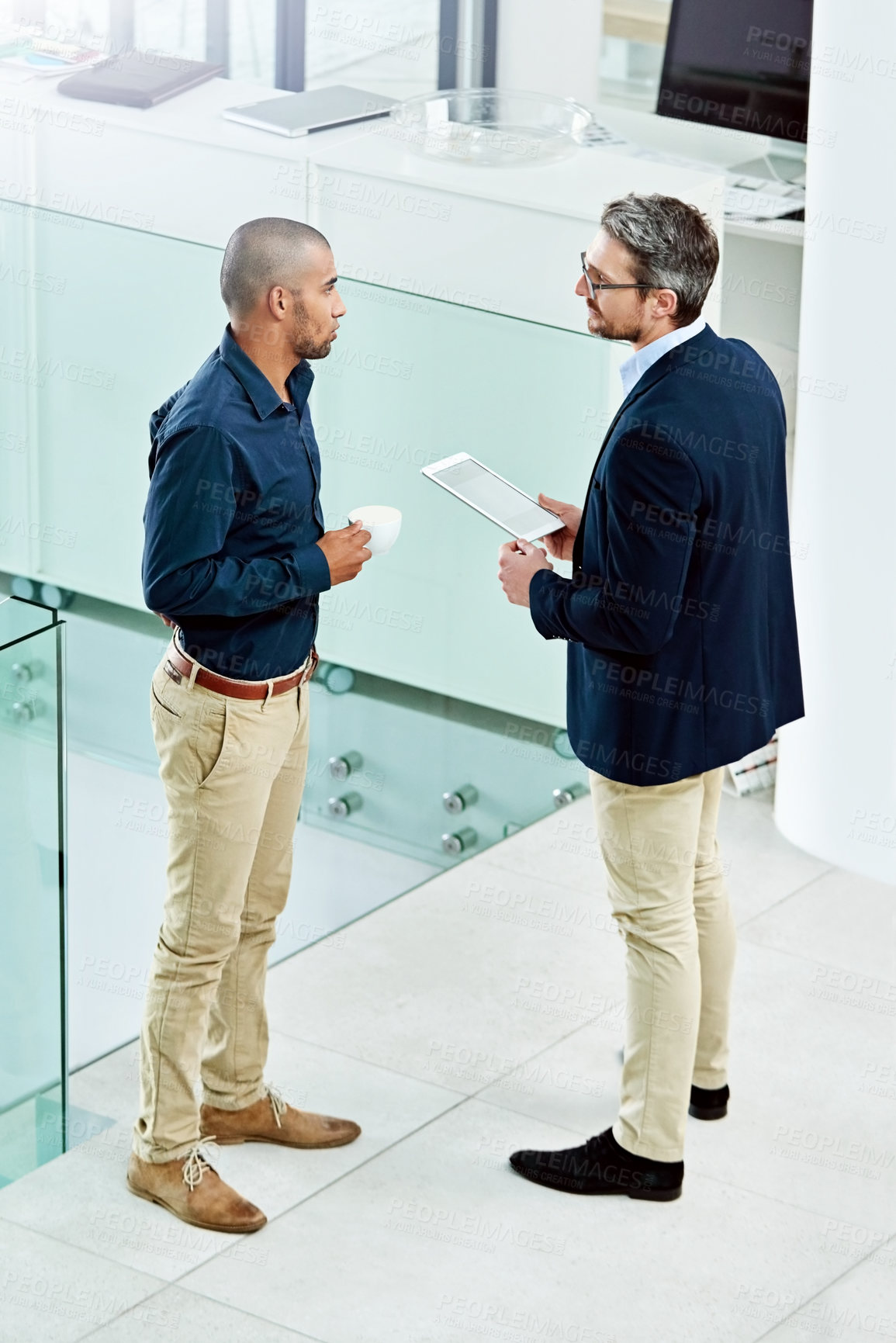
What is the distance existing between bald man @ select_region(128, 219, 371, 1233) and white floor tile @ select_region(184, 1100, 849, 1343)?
14 cm

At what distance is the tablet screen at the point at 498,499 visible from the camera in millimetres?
2832

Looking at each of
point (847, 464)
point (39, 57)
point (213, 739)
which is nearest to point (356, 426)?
point (847, 464)

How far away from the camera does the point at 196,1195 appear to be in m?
2.79

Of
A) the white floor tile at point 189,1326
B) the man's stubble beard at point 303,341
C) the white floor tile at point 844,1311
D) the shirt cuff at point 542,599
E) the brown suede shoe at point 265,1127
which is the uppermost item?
the man's stubble beard at point 303,341

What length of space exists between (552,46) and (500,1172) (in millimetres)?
4279

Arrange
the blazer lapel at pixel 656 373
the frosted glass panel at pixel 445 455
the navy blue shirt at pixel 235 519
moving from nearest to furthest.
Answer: the navy blue shirt at pixel 235 519, the blazer lapel at pixel 656 373, the frosted glass panel at pixel 445 455

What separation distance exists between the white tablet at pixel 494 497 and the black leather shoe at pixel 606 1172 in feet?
3.07

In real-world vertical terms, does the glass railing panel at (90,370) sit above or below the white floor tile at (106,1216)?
above

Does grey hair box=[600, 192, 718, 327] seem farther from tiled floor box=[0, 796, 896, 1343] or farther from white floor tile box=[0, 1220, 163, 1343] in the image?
white floor tile box=[0, 1220, 163, 1343]

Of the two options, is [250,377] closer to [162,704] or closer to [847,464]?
[162,704]

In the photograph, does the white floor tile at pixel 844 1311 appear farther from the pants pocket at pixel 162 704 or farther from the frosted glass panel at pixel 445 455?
the frosted glass panel at pixel 445 455

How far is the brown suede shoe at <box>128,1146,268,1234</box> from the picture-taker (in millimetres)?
2775

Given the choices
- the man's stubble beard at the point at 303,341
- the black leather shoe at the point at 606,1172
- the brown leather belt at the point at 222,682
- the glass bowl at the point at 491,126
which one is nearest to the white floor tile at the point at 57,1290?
the black leather shoe at the point at 606,1172

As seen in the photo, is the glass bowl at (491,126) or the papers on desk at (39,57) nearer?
the glass bowl at (491,126)
